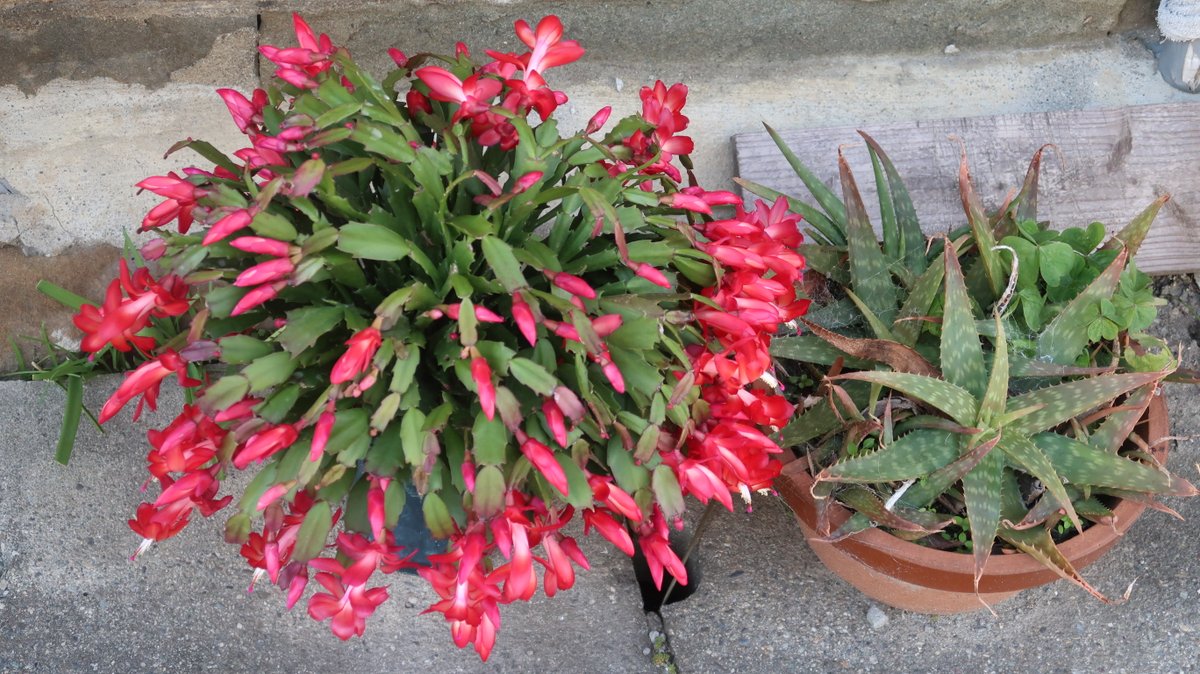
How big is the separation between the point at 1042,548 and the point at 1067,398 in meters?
0.23

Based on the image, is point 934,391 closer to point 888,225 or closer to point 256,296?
point 888,225

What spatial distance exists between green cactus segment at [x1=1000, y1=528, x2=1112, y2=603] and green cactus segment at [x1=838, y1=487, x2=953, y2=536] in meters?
0.11

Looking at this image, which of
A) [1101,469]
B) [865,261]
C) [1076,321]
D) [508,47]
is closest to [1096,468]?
[1101,469]

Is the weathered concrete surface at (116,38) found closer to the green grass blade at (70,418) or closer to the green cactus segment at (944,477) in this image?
the green grass blade at (70,418)

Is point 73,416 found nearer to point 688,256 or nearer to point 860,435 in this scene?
point 688,256

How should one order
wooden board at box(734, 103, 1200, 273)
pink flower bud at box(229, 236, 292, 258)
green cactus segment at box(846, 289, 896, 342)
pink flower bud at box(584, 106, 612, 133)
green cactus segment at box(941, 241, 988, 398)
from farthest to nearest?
→ wooden board at box(734, 103, 1200, 273), green cactus segment at box(846, 289, 896, 342), green cactus segment at box(941, 241, 988, 398), pink flower bud at box(584, 106, 612, 133), pink flower bud at box(229, 236, 292, 258)

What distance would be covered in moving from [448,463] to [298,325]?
0.26 meters

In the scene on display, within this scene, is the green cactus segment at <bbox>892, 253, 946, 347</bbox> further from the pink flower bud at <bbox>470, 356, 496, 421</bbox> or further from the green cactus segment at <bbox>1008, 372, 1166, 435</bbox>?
the pink flower bud at <bbox>470, 356, 496, 421</bbox>

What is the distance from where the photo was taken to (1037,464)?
4.51 ft

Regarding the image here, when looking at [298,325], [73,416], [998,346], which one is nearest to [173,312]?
[298,325]

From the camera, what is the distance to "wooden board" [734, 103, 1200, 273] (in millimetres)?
1946

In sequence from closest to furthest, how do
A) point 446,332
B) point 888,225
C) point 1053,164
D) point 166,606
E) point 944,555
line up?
point 446,332 → point 944,555 → point 888,225 → point 166,606 → point 1053,164

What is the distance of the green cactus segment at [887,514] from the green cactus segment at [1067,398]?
172 millimetres

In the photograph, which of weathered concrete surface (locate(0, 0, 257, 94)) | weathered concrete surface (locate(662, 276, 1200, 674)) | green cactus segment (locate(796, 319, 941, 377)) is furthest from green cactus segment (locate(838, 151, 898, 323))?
weathered concrete surface (locate(0, 0, 257, 94))
